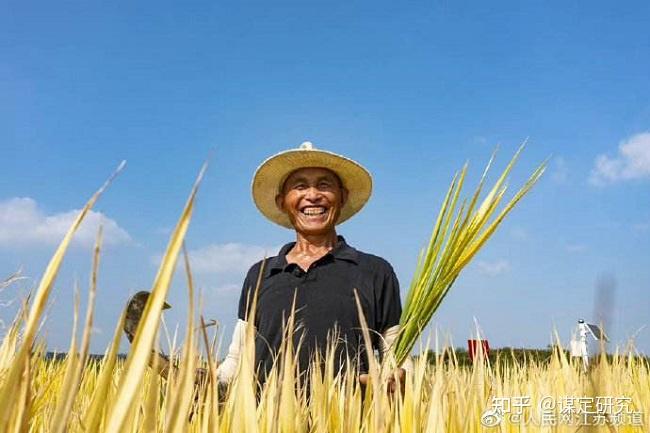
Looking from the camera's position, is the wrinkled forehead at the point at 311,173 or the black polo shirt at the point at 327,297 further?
the wrinkled forehead at the point at 311,173

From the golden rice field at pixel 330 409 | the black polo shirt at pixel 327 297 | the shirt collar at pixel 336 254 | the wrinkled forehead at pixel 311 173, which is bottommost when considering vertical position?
the golden rice field at pixel 330 409

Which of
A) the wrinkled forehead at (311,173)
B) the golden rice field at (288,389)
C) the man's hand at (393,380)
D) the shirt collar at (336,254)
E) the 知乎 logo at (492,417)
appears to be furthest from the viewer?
the wrinkled forehead at (311,173)

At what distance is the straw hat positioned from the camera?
2.45 meters

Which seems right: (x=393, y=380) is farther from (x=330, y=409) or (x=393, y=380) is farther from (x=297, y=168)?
(x=297, y=168)

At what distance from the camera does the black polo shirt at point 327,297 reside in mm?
2215

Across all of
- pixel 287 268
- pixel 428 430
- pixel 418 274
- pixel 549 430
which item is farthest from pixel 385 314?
pixel 428 430

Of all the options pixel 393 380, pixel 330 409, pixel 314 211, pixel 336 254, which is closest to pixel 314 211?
pixel 314 211

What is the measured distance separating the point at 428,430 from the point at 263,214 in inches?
79.5

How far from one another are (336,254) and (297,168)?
1.31 ft

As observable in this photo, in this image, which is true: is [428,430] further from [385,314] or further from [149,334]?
[385,314]

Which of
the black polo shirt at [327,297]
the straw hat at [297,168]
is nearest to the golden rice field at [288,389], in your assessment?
the black polo shirt at [327,297]

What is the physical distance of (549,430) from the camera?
1111mm

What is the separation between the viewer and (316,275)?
233 centimetres

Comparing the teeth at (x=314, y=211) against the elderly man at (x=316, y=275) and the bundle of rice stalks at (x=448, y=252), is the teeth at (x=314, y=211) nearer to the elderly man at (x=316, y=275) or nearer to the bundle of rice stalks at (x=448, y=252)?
the elderly man at (x=316, y=275)
